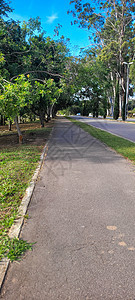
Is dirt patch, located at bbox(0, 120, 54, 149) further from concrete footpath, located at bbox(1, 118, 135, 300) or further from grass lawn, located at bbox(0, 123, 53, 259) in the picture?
concrete footpath, located at bbox(1, 118, 135, 300)

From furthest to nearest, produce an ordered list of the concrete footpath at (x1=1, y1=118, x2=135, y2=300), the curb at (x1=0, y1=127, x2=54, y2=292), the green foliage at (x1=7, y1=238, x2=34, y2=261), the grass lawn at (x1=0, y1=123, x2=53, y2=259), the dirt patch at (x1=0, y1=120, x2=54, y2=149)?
1. the dirt patch at (x1=0, y1=120, x2=54, y2=149)
2. the grass lawn at (x1=0, y1=123, x2=53, y2=259)
3. the green foliage at (x1=7, y1=238, x2=34, y2=261)
4. the curb at (x1=0, y1=127, x2=54, y2=292)
5. the concrete footpath at (x1=1, y1=118, x2=135, y2=300)

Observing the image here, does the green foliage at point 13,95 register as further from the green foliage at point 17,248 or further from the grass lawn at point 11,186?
the green foliage at point 17,248

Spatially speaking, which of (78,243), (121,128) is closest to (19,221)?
(78,243)

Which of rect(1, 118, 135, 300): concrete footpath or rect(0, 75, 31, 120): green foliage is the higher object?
rect(0, 75, 31, 120): green foliage

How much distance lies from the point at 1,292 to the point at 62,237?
1.10m

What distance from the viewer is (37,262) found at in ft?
8.83

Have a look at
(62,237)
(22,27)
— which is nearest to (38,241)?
(62,237)

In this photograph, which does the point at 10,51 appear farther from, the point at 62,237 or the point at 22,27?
the point at 62,237

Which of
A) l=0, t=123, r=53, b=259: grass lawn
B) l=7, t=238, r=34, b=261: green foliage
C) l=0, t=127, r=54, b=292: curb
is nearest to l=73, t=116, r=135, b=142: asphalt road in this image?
l=0, t=123, r=53, b=259: grass lawn

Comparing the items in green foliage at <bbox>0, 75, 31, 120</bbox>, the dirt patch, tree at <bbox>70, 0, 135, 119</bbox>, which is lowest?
the dirt patch

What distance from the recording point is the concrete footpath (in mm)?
2295

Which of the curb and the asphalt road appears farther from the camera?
the asphalt road

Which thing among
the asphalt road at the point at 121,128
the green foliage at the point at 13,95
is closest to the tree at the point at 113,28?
the asphalt road at the point at 121,128

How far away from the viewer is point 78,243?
3.06 metres
